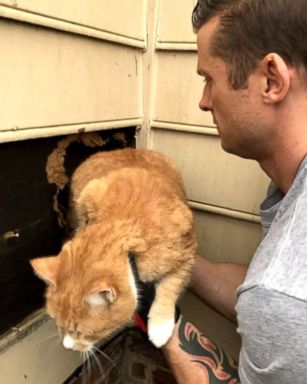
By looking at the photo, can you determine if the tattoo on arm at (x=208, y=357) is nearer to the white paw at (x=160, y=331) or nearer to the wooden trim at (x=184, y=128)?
the white paw at (x=160, y=331)

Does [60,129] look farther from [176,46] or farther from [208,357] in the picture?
[208,357]

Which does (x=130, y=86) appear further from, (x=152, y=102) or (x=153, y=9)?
(x=153, y=9)

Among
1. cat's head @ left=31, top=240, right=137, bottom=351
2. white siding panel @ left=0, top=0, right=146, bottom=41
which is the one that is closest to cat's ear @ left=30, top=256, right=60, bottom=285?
cat's head @ left=31, top=240, right=137, bottom=351

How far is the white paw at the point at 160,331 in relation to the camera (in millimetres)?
1255

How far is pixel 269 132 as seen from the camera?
40.5 inches

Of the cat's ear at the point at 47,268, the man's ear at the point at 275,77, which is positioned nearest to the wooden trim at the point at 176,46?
the man's ear at the point at 275,77

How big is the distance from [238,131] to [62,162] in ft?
2.08

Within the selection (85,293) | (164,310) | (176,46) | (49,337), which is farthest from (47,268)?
(176,46)

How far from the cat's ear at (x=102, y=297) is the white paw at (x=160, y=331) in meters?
0.23

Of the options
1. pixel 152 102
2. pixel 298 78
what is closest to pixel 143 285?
pixel 298 78

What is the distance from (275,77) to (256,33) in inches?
4.4

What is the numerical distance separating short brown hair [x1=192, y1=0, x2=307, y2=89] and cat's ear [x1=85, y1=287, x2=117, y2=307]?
1.94ft

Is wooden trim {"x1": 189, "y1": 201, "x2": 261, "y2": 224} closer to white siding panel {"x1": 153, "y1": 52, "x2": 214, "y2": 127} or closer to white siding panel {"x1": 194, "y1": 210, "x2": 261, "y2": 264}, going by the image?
white siding panel {"x1": 194, "y1": 210, "x2": 261, "y2": 264}

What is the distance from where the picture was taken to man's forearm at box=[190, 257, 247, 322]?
1.50m
